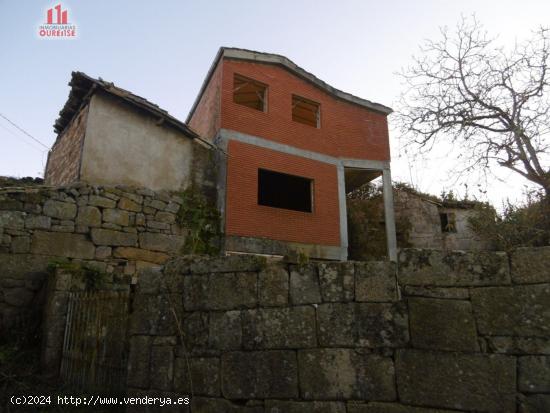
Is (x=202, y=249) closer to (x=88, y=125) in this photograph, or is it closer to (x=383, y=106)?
(x=88, y=125)

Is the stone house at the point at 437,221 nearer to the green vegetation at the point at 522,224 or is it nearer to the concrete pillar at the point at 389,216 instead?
the green vegetation at the point at 522,224

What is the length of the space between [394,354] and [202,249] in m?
6.12

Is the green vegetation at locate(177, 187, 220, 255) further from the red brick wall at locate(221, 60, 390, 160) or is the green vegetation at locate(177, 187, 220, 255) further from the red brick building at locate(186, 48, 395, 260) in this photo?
the red brick wall at locate(221, 60, 390, 160)

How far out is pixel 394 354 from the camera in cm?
296

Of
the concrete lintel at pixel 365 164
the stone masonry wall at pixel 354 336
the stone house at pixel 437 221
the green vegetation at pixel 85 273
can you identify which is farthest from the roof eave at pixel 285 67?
the stone masonry wall at pixel 354 336

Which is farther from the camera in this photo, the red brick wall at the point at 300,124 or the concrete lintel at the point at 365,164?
the concrete lintel at the point at 365,164

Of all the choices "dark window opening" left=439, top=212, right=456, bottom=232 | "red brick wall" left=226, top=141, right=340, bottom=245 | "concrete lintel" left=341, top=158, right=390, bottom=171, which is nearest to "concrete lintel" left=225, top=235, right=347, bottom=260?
"red brick wall" left=226, top=141, right=340, bottom=245

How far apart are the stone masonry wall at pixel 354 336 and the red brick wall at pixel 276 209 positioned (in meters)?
5.33

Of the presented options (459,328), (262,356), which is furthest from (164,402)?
(459,328)

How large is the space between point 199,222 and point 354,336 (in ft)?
19.9

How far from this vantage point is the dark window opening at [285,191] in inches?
456

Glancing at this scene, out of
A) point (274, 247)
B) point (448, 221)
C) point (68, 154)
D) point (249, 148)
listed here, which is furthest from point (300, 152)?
point (448, 221)

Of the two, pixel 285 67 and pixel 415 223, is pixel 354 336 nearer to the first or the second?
pixel 285 67

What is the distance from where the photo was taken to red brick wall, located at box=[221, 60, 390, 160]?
399 inches
